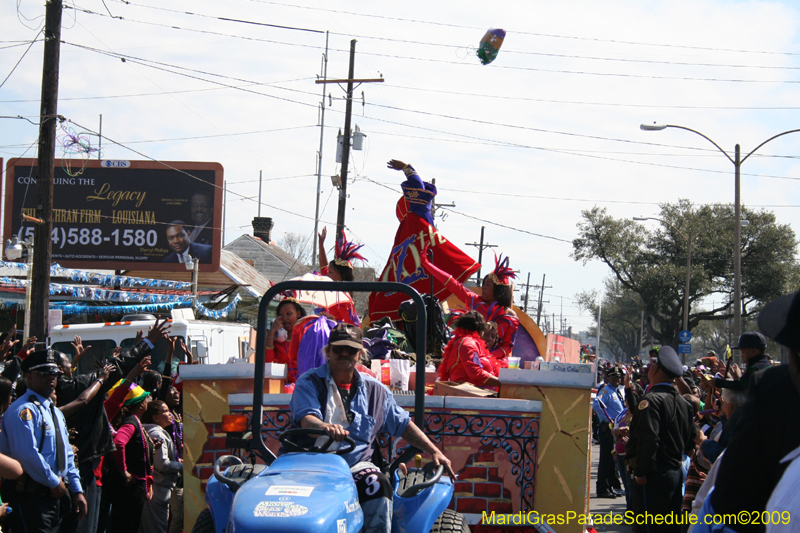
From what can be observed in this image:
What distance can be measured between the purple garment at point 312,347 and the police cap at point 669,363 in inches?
105

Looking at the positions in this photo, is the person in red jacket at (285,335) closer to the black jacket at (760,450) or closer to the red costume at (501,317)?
the red costume at (501,317)

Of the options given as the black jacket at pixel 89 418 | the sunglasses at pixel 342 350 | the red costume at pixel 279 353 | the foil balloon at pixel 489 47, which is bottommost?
the black jacket at pixel 89 418

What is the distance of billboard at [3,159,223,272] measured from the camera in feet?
91.1

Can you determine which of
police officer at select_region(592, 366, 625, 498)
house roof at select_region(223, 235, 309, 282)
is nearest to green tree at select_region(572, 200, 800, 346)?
house roof at select_region(223, 235, 309, 282)

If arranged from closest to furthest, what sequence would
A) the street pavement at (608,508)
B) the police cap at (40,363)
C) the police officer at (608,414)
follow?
the police cap at (40,363) < the street pavement at (608,508) < the police officer at (608,414)

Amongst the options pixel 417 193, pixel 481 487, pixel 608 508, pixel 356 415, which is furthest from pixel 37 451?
pixel 608 508

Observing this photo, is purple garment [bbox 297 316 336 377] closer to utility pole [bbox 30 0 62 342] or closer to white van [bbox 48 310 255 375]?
white van [bbox 48 310 255 375]

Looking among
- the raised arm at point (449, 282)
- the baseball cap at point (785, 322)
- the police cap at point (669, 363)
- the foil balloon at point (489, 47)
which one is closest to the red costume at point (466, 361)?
the police cap at point (669, 363)

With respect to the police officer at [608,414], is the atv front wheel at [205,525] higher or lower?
higher

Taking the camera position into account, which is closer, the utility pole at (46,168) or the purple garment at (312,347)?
the purple garment at (312,347)

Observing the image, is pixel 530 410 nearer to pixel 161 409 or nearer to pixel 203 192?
pixel 161 409

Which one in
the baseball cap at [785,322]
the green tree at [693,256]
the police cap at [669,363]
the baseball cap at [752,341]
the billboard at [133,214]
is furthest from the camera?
the green tree at [693,256]

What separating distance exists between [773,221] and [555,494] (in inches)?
1490

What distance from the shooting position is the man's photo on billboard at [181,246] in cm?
2745
